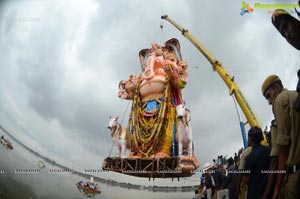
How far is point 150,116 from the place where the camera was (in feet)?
21.7

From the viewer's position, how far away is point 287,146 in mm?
1319

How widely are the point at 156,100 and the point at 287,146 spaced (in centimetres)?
539

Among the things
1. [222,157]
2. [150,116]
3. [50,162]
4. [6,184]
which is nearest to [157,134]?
[150,116]

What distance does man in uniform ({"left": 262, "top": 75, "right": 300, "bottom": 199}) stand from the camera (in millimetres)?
1274

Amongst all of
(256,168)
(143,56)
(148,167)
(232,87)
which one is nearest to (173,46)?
(143,56)

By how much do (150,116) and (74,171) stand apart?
229 cm

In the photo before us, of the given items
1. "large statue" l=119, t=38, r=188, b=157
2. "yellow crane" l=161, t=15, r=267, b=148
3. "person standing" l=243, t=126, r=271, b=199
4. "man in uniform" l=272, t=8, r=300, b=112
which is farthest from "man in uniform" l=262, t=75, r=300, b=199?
"large statue" l=119, t=38, r=188, b=157

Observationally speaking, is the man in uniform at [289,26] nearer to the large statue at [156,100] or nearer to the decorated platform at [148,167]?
the decorated platform at [148,167]

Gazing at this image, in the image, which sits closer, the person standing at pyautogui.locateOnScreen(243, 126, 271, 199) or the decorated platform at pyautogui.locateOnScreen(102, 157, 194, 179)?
the person standing at pyautogui.locateOnScreen(243, 126, 271, 199)

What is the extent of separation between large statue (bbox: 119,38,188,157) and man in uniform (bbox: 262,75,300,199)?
15.0 ft

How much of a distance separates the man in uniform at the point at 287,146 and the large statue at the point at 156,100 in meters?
4.58

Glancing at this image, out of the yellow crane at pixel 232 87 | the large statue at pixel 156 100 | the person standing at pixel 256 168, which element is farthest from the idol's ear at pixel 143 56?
the person standing at pixel 256 168

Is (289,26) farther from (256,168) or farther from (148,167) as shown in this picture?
(148,167)

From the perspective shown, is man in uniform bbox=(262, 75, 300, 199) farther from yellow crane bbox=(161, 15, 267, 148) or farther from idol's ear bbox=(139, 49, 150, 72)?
idol's ear bbox=(139, 49, 150, 72)
